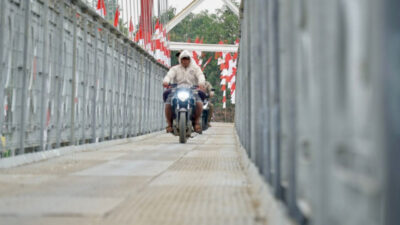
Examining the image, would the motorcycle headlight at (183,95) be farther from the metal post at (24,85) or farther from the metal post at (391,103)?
the metal post at (391,103)

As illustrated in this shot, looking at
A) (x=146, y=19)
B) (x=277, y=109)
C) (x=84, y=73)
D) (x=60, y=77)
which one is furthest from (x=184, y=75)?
(x=277, y=109)

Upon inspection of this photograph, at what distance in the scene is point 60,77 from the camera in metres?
11.3

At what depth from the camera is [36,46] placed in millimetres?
9914

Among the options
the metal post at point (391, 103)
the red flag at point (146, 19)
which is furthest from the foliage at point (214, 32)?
the metal post at point (391, 103)

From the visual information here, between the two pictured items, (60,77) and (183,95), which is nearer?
(60,77)

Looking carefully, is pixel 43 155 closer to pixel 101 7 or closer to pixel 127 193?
pixel 127 193

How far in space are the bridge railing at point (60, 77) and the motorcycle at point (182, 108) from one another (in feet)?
4.36

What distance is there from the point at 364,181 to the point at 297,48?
1.36 m

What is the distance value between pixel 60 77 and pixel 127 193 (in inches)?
217

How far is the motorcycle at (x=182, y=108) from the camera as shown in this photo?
15922 mm

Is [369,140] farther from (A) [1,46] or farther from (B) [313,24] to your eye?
(A) [1,46]

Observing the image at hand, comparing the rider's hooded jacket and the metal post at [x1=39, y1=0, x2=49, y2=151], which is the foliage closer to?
the rider's hooded jacket

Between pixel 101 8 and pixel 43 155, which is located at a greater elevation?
pixel 101 8

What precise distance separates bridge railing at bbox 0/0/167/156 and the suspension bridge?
32mm
